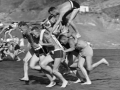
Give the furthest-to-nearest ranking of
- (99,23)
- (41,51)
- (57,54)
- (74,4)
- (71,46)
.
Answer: (99,23), (74,4), (41,51), (71,46), (57,54)

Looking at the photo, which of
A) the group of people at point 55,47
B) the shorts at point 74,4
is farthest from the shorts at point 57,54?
the shorts at point 74,4

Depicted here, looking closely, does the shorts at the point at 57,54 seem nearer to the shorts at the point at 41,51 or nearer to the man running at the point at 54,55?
the man running at the point at 54,55

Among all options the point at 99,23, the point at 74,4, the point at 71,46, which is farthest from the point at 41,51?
the point at 99,23

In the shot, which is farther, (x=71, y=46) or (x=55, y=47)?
(x=71, y=46)

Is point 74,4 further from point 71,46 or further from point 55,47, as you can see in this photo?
point 55,47

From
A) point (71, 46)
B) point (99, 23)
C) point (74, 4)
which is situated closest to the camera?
point (71, 46)

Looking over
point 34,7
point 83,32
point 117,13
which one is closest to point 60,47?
point 83,32

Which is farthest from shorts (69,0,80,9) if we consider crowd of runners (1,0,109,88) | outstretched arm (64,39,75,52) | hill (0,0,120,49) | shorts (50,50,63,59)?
hill (0,0,120,49)

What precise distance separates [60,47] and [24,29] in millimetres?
1279

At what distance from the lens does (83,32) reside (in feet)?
226

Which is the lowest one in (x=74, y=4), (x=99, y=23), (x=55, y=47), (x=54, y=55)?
(x=54, y=55)

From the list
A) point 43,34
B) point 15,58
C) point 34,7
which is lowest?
point 15,58

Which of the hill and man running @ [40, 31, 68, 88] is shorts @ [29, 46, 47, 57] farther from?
the hill

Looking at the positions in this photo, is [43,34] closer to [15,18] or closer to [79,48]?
[79,48]
